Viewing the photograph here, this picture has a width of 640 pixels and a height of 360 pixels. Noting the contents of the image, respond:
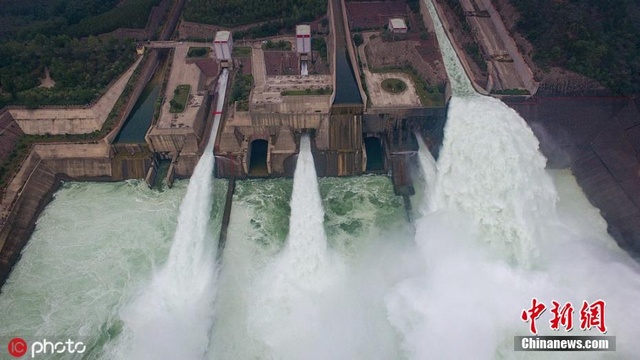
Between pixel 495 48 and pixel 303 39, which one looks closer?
pixel 495 48

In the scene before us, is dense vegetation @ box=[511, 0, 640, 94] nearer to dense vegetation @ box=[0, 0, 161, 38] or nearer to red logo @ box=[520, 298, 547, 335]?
red logo @ box=[520, 298, 547, 335]

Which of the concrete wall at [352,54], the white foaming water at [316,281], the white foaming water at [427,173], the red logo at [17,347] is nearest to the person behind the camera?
the white foaming water at [316,281]

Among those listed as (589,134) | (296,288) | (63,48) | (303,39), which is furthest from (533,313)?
(63,48)

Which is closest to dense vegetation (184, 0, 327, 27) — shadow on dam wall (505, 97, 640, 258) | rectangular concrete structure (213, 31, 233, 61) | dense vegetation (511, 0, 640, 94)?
rectangular concrete structure (213, 31, 233, 61)

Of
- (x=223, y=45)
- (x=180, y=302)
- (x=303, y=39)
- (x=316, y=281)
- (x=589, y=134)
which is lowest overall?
(x=180, y=302)

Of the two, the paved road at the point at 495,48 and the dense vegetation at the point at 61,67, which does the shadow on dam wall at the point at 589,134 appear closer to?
the paved road at the point at 495,48

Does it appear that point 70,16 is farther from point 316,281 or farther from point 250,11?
point 316,281

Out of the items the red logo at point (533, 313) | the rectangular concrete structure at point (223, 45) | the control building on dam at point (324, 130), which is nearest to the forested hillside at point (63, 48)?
the rectangular concrete structure at point (223, 45)
